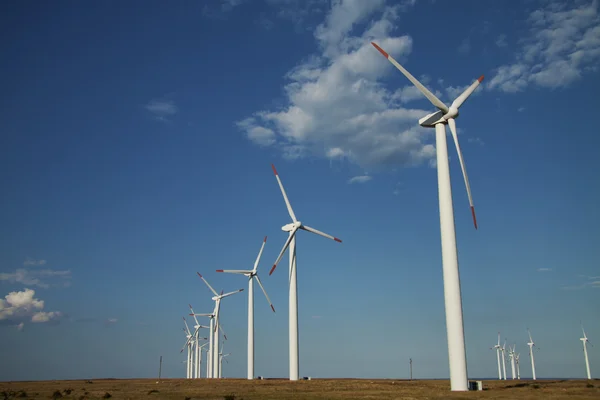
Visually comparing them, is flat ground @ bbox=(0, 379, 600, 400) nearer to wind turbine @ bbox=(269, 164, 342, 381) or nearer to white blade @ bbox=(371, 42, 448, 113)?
wind turbine @ bbox=(269, 164, 342, 381)

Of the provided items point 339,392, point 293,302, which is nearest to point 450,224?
point 339,392

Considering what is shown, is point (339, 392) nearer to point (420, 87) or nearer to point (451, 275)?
point (451, 275)

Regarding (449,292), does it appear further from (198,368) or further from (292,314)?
(198,368)

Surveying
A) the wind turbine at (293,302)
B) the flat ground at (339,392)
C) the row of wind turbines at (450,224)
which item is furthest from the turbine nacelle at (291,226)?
the row of wind turbines at (450,224)

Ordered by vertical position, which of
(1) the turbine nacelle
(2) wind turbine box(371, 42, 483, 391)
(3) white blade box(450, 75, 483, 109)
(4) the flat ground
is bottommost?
(4) the flat ground

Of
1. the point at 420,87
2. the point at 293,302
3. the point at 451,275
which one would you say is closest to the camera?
the point at 451,275

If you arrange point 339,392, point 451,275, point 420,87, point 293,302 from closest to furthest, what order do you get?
point 451,275 → point 420,87 → point 339,392 → point 293,302

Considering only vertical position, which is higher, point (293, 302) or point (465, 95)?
point (465, 95)

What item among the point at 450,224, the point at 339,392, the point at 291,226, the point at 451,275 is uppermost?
the point at 291,226

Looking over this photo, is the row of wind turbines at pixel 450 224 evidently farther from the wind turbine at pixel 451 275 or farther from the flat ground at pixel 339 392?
the flat ground at pixel 339 392

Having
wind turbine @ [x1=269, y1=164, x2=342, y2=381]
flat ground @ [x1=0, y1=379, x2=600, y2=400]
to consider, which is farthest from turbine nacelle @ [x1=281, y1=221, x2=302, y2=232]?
flat ground @ [x1=0, y1=379, x2=600, y2=400]

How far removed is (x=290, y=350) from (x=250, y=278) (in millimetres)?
34800

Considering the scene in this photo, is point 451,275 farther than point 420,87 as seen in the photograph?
No

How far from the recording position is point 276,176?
329 feet
